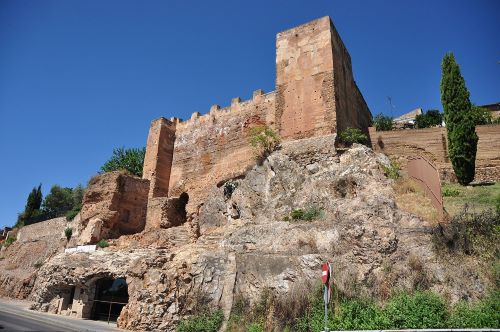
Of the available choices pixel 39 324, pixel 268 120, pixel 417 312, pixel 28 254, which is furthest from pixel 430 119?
pixel 28 254

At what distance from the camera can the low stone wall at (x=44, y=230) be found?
93.9 ft

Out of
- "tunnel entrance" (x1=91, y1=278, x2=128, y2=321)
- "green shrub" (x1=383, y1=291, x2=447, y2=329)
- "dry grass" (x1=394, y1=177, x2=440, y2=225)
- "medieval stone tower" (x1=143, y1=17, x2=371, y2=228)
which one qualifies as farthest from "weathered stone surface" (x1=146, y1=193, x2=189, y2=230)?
"green shrub" (x1=383, y1=291, x2=447, y2=329)

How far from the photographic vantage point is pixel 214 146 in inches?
857

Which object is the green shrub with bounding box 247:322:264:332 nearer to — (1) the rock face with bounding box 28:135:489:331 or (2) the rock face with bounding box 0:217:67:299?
(1) the rock face with bounding box 28:135:489:331

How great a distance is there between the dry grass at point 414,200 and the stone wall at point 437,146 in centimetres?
611

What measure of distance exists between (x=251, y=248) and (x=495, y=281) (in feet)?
Answer: 23.7

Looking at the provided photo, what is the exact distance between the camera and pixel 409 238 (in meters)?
10.8

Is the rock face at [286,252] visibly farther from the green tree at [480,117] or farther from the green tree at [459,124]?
the green tree at [480,117]

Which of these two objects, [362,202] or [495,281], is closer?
[495,281]

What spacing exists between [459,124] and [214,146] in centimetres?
1297

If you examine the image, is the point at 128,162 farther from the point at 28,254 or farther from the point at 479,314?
the point at 479,314

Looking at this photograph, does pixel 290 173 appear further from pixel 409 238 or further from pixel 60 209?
pixel 60 209

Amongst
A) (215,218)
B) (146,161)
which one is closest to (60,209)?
(146,161)

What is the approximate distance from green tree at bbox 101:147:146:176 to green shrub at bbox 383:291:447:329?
2886cm
